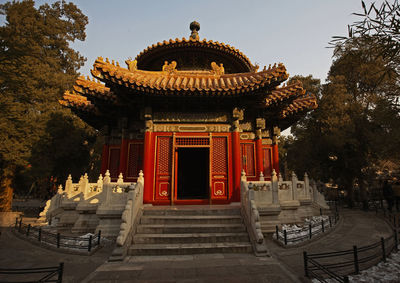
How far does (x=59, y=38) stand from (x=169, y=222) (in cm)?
2402

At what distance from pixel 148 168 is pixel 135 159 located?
76.2 inches

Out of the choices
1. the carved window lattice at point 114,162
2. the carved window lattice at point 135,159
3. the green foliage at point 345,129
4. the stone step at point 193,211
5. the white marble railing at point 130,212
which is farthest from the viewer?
the green foliage at point 345,129

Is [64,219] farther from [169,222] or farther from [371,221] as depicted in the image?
[371,221]

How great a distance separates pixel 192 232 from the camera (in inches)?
287

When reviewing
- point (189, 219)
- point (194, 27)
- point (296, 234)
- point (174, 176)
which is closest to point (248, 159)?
point (174, 176)

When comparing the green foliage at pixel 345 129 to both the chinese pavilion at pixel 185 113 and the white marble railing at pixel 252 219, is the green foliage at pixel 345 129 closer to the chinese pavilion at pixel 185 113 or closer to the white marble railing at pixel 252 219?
the chinese pavilion at pixel 185 113

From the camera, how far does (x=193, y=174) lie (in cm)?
1603

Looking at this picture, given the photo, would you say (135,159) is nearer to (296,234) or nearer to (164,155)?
(164,155)

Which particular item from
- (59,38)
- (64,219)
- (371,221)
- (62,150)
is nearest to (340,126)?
(371,221)

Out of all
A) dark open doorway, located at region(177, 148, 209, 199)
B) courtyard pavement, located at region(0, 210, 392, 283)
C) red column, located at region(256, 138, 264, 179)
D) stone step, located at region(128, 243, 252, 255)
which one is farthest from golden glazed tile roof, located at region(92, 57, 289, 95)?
dark open doorway, located at region(177, 148, 209, 199)

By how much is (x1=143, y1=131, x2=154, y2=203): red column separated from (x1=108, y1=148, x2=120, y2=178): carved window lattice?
10.9 feet

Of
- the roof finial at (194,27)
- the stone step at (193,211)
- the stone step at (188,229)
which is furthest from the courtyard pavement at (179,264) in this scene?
the roof finial at (194,27)

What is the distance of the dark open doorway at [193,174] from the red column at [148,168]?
542 centimetres

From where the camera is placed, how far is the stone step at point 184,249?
253 inches
